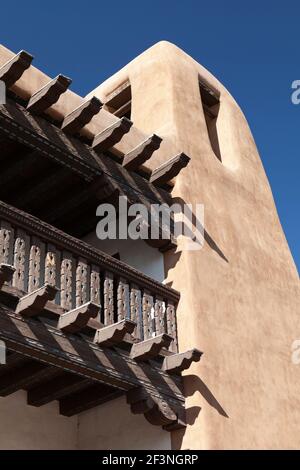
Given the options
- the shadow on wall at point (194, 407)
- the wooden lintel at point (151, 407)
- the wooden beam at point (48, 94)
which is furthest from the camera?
the shadow on wall at point (194, 407)

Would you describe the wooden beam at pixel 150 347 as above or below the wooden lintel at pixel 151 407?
above

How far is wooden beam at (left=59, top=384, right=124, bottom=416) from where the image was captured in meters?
9.59

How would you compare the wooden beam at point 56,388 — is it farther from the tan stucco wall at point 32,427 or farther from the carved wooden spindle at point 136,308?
the carved wooden spindle at point 136,308

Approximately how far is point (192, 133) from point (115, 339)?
190 inches

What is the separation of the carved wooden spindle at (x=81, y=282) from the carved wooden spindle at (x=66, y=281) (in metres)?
0.11

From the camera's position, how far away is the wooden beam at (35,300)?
7.66 m

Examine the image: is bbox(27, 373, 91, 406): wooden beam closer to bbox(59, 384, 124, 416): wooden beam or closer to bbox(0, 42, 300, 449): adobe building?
bbox(0, 42, 300, 449): adobe building

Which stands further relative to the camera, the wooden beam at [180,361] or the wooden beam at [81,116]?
the wooden beam at [81,116]

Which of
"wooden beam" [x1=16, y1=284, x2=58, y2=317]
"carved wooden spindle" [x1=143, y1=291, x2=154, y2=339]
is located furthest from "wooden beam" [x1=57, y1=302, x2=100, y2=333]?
"carved wooden spindle" [x1=143, y1=291, x2=154, y2=339]

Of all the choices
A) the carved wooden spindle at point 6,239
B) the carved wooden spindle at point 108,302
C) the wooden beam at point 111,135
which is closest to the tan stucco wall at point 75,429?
the carved wooden spindle at point 108,302

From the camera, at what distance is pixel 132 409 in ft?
29.6

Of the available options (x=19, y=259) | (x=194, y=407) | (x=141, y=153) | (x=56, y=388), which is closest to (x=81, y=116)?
(x=141, y=153)

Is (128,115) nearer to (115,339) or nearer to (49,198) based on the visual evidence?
(49,198)

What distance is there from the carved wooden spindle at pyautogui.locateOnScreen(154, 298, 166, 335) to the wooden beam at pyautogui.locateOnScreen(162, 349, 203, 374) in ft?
1.23
